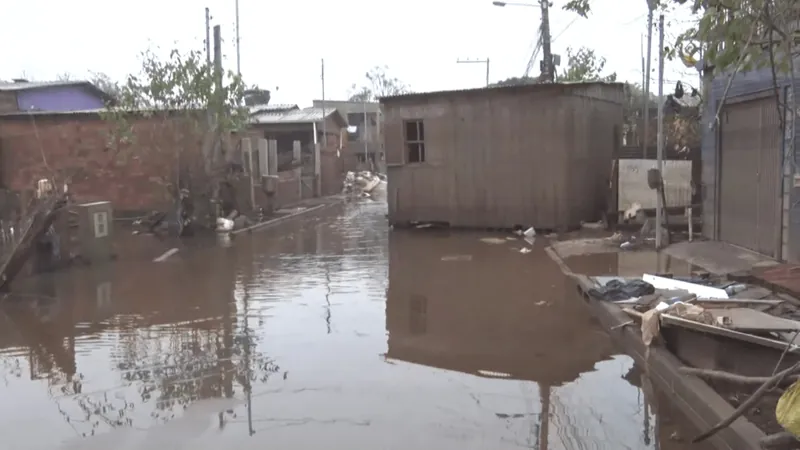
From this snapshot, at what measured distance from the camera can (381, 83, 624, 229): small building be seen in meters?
17.9

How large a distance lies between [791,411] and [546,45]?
23416 mm

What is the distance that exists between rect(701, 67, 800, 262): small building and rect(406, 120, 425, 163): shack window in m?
8.03

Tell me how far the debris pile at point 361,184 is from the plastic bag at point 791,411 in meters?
34.8

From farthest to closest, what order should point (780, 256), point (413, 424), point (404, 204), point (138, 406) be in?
point (404, 204) < point (780, 256) < point (138, 406) < point (413, 424)

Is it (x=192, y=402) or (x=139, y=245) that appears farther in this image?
(x=139, y=245)

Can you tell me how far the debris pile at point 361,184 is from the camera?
40.0 metres

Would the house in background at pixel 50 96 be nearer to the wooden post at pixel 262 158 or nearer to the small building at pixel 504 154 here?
the wooden post at pixel 262 158

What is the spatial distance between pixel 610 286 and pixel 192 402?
4889 millimetres

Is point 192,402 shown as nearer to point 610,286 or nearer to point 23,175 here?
point 610,286

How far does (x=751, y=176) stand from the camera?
11.5m

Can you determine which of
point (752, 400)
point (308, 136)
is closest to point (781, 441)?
point (752, 400)

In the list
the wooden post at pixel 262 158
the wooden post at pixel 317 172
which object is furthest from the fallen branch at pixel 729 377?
the wooden post at pixel 317 172

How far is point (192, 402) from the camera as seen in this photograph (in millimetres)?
6504

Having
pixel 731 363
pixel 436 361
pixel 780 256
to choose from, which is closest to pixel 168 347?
pixel 436 361
